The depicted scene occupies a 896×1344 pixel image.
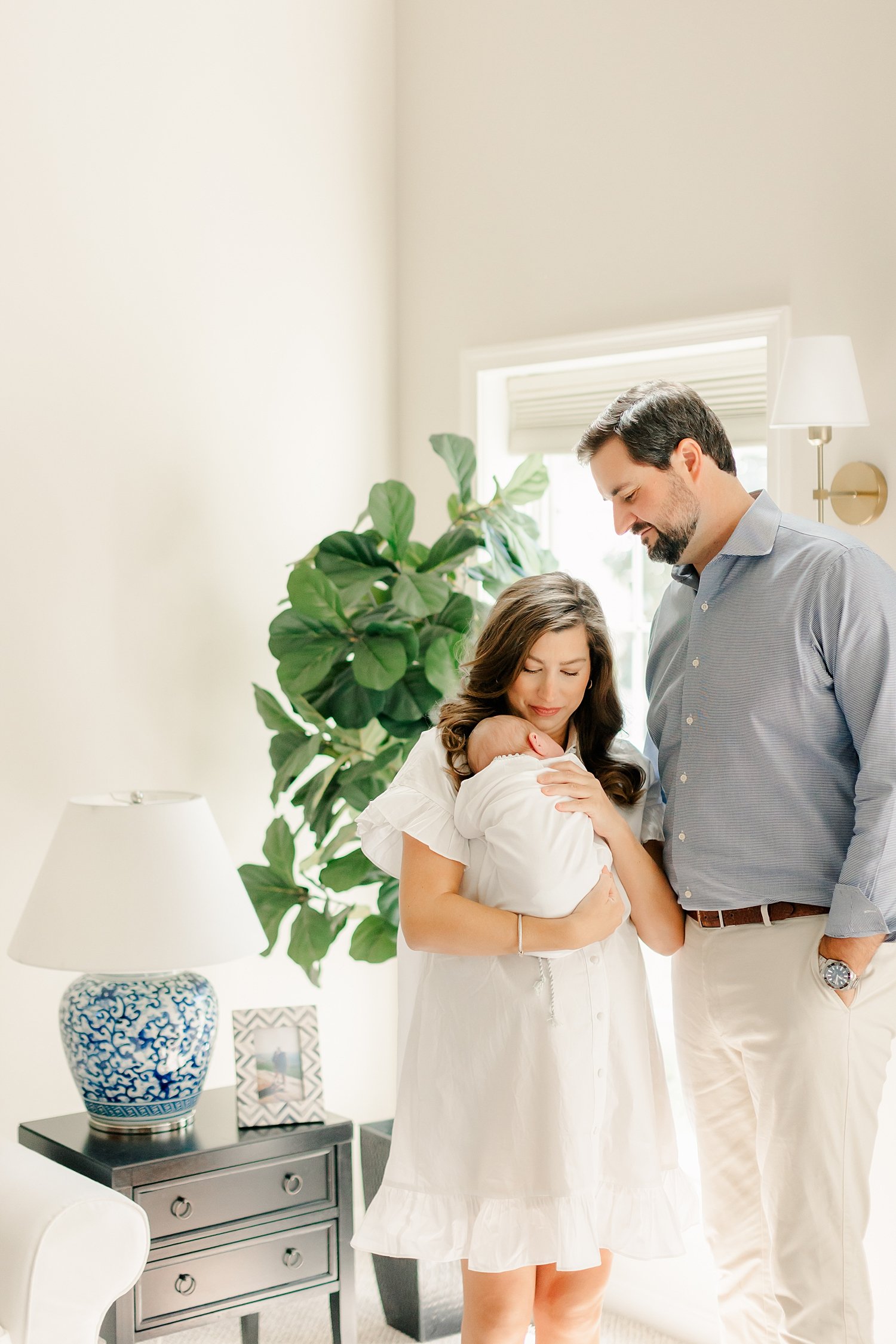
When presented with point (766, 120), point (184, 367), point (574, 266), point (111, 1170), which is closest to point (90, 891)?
point (111, 1170)

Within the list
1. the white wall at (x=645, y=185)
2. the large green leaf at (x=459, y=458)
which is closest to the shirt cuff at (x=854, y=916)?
the white wall at (x=645, y=185)

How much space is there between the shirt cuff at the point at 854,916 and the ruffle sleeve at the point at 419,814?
53 cm

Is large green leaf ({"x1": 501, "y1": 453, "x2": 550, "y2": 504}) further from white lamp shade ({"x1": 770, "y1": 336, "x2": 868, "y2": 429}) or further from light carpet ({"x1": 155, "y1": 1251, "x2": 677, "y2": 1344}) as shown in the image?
light carpet ({"x1": 155, "y1": 1251, "x2": 677, "y2": 1344})

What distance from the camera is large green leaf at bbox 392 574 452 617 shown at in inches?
110

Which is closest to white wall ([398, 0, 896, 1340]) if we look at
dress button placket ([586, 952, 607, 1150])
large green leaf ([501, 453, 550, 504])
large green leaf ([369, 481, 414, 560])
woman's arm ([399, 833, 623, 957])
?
large green leaf ([501, 453, 550, 504])

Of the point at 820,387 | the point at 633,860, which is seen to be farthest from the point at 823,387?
the point at 633,860

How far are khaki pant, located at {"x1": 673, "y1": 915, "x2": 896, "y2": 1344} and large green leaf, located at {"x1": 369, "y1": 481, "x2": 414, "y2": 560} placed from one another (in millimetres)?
1283

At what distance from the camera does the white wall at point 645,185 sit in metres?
2.58

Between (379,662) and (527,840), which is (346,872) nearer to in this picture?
(379,662)

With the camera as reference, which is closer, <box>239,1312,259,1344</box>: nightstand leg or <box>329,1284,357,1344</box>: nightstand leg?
<box>329,1284,357,1344</box>: nightstand leg

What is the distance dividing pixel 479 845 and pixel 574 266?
180 centimetres

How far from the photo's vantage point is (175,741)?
123 inches

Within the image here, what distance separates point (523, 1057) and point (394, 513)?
1.46m

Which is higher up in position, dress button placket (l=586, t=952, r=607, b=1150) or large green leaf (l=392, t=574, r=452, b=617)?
large green leaf (l=392, t=574, r=452, b=617)
